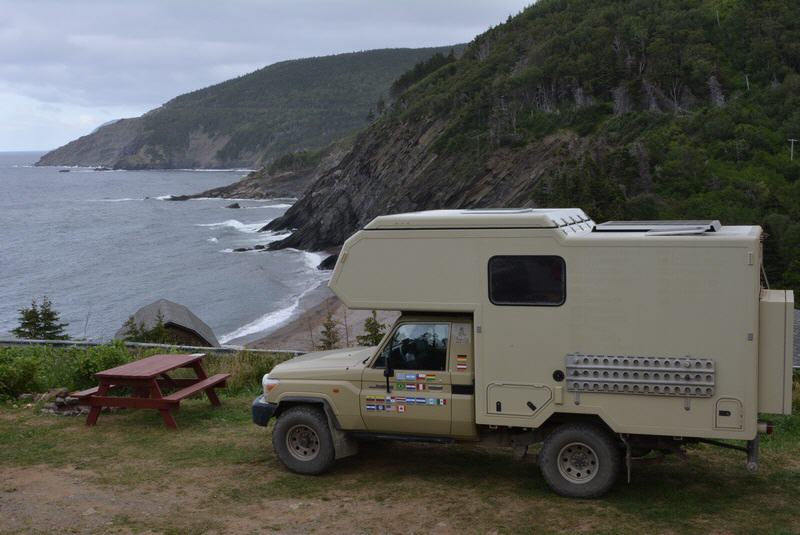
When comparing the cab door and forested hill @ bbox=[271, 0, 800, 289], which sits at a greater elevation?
forested hill @ bbox=[271, 0, 800, 289]

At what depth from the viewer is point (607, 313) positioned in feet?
26.4

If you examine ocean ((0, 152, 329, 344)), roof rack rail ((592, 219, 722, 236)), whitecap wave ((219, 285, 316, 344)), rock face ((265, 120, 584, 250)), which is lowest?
whitecap wave ((219, 285, 316, 344))

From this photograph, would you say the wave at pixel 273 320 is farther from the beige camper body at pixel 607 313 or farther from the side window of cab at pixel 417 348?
the beige camper body at pixel 607 313

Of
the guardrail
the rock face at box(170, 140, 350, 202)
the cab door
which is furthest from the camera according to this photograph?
the rock face at box(170, 140, 350, 202)

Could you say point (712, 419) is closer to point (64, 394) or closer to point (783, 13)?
point (64, 394)

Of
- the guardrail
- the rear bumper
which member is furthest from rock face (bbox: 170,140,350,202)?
the rear bumper

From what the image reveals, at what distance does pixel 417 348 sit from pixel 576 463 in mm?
1927

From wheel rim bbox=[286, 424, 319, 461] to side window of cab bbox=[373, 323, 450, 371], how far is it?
1104 mm

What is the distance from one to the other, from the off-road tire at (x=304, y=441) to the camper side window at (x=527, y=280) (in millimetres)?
2357

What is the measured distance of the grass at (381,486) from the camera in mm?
7742

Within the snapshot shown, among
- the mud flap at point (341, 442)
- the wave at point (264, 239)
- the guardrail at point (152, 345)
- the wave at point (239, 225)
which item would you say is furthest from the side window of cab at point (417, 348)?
the wave at point (239, 225)

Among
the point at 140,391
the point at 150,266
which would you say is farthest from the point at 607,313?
the point at 150,266

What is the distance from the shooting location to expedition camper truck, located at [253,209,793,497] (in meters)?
7.74

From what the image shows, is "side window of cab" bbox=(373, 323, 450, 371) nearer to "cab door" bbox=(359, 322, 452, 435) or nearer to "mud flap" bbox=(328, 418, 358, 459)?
"cab door" bbox=(359, 322, 452, 435)
